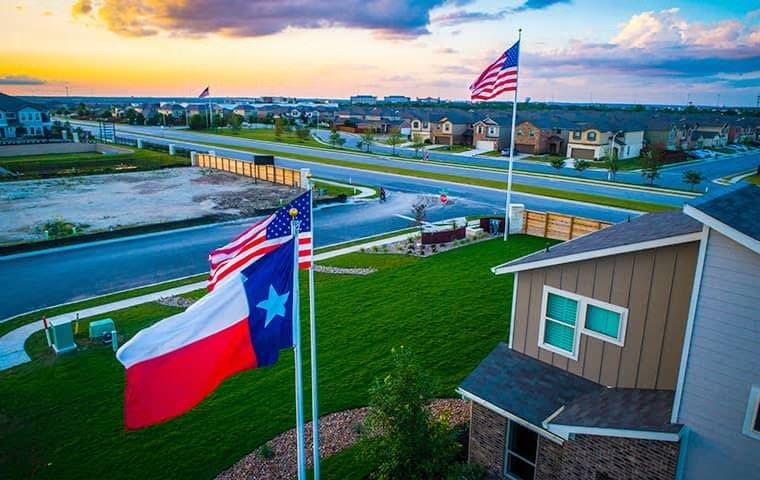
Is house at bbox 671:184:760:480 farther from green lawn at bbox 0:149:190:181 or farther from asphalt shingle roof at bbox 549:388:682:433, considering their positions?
green lawn at bbox 0:149:190:181

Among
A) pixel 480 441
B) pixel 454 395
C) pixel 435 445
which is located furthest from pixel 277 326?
pixel 454 395

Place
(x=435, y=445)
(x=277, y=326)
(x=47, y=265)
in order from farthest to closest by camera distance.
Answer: (x=47, y=265) < (x=435, y=445) < (x=277, y=326)

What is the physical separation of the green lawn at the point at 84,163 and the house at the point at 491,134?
146 ft

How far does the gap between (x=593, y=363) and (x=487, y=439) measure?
2537mm

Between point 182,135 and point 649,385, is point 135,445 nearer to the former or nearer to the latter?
point 649,385

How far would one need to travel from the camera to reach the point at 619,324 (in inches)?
362

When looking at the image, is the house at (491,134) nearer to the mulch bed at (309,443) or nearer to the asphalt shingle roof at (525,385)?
the mulch bed at (309,443)

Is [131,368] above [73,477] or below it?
above

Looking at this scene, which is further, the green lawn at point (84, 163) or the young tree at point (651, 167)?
the green lawn at point (84, 163)

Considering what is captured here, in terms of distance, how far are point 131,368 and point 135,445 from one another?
259 inches

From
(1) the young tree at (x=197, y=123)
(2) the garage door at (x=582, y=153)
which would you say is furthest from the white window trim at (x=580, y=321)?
(1) the young tree at (x=197, y=123)

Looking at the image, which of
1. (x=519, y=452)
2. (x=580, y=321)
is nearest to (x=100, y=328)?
(x=519, y=452)

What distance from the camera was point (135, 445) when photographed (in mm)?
11414

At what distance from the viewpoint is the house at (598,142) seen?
7075 centimetres
